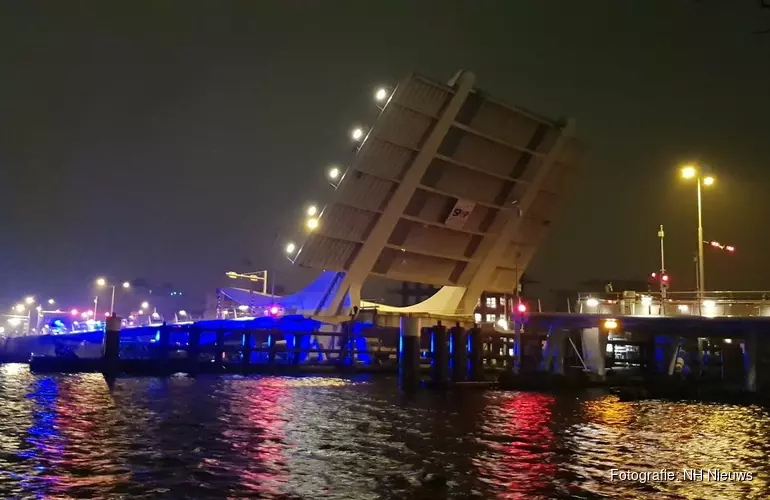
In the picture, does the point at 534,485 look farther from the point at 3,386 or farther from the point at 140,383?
the point at 3,386

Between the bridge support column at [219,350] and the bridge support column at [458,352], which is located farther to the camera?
the bridge support column at [219,350]

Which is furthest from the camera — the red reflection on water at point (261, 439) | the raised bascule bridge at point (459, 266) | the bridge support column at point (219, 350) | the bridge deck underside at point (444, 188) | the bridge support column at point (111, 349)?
the bridge support column at point (219, 350)

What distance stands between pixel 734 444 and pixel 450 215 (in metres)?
22.3

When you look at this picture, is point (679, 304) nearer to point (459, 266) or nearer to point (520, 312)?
point (520, 312)

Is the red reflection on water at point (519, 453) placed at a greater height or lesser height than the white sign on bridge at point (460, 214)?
lesser

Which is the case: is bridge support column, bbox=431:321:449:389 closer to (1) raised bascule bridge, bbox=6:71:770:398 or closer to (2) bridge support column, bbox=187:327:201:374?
(1) raised bascule bridge, bbox=6:71:770:398

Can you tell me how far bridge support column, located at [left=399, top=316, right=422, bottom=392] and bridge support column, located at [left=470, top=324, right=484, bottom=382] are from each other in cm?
259

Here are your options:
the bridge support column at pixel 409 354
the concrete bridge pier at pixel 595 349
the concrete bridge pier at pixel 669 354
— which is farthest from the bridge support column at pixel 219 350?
the concrete bridge pier at pixel 669 354

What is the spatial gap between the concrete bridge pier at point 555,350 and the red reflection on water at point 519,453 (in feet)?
36.4

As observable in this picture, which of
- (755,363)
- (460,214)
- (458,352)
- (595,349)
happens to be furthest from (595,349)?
(460,214)

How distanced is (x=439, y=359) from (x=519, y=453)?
1237cm

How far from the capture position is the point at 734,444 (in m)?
11.3

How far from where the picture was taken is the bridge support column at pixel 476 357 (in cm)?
2353

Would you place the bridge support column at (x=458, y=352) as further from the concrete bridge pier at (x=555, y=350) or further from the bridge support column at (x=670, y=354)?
the bridge support column at (x=670, y=354)
